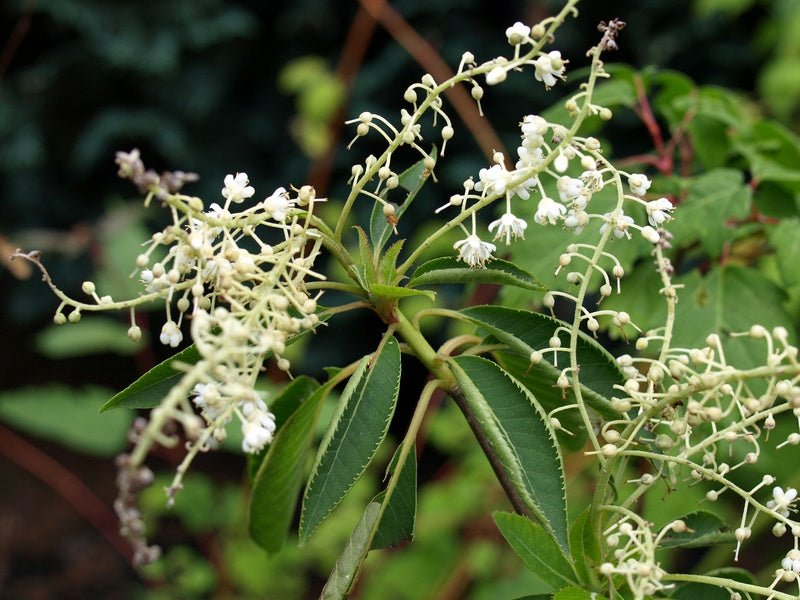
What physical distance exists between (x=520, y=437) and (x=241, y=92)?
3.54 meters

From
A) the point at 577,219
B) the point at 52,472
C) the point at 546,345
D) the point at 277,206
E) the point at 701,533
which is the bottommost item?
the point at 52,472

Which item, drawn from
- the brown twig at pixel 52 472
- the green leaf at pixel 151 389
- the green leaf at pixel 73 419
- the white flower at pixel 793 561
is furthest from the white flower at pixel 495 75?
the brown twig at pixel 52 472

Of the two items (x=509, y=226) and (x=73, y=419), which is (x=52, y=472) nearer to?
(x=73, y=419)

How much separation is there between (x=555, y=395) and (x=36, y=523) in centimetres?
375

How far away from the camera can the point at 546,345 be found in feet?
2.44

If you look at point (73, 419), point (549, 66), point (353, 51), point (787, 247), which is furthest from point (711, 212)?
point (353, 51)

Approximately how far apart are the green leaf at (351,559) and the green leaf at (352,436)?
4 cm

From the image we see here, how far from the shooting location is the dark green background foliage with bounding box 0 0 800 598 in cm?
323

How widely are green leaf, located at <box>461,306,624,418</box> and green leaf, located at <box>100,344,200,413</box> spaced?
10.8 inches

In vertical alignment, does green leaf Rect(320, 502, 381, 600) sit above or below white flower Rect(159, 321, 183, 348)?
below

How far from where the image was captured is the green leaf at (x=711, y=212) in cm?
111

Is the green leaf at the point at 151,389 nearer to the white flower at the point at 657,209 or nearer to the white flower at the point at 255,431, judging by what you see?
the white flower at the point at 255,431

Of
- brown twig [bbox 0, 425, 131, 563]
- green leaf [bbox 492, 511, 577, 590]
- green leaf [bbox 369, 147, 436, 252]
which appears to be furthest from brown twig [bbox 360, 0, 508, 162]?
brown twig [bbox 0, 425, 131, 563]

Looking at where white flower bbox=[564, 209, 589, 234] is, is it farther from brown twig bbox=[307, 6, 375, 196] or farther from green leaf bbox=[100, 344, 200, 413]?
brown twig bbox=[307, 6, 375, 196]
